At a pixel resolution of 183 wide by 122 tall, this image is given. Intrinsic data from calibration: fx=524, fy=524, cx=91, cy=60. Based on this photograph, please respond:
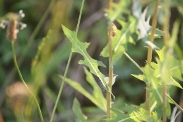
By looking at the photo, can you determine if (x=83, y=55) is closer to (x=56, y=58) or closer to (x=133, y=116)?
(x=133, y=116)

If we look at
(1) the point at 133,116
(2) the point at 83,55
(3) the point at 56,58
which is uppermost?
(2) the point at 83,55

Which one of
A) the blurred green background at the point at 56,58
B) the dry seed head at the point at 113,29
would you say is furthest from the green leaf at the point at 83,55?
the blurred green background at the point at 56,58

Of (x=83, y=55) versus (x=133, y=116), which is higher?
(x=83, y=55)

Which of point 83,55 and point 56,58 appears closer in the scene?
point 83,55

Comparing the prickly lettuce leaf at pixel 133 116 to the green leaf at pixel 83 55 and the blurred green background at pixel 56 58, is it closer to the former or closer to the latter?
the green leaf at pixel 83 55

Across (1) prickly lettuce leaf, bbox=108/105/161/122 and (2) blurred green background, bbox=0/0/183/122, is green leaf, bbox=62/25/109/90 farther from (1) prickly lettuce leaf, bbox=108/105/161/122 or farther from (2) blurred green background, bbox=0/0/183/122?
(2) blurred green background, bbox=0/0/183/122

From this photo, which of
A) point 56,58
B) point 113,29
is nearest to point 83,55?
point 113,29

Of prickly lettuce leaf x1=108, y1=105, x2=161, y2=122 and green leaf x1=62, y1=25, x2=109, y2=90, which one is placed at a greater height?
green leaf x1=62, y1=25, x2=109, y2=90

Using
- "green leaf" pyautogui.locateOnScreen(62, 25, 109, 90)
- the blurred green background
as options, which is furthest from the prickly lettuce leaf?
the blurred green background
